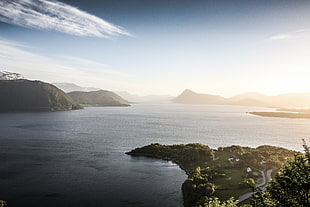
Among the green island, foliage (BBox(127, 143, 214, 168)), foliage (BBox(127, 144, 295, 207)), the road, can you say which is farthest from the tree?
foliage (BBox(127, 143, 214, 168))

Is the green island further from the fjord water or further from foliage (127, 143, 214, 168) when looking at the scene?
the fjord water

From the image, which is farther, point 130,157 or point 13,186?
point 130,157

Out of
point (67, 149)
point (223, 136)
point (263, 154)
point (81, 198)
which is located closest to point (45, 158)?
point (67, 149)

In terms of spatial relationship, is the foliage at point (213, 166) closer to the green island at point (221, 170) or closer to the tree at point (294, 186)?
the green island at point (221, 170)

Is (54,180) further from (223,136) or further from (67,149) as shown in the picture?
(223,136)

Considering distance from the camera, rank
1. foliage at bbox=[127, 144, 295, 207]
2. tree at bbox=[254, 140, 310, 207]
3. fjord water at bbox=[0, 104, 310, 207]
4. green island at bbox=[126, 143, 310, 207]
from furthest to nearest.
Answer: fjord water at bbox=[0, 104, 310, 207]
foliage at bbox=[127, 144, 295, 207]
green island at bbox=[126, 143, 310, 207]
tree at bbox=[254, 140, 310, 207]

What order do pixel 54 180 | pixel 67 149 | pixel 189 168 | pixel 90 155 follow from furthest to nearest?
1. pixel 67 149
2. pixel 90 155
3. pixel 189 168
4. pixel 54 180

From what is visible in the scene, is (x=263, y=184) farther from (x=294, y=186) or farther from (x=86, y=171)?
(x=86, y=171)

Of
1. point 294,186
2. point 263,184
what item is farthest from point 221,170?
point 294,186
